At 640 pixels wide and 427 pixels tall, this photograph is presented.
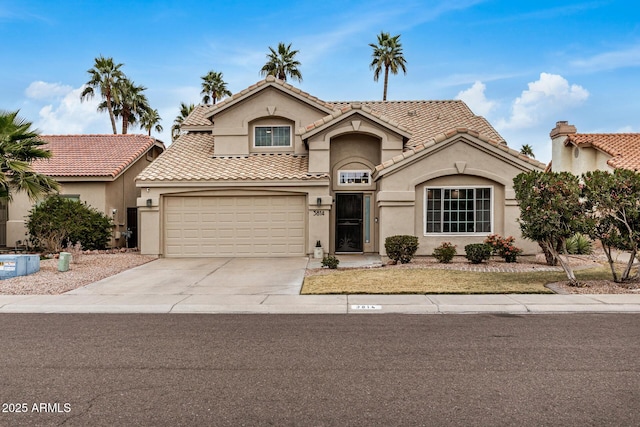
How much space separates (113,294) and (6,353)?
468 cm

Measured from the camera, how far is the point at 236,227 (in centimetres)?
1905

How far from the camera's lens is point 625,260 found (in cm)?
1647

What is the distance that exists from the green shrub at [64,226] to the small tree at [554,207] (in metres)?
16.0

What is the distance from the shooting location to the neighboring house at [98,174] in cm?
2122

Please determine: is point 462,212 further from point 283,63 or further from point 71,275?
point 283,63

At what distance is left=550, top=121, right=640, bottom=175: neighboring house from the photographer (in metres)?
22.2

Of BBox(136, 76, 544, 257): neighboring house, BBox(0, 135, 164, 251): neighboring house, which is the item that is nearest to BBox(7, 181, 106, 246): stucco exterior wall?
BBox(0, 135, 164, 251): neighboring house

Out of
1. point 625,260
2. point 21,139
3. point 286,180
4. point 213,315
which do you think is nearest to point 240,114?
point 286,180

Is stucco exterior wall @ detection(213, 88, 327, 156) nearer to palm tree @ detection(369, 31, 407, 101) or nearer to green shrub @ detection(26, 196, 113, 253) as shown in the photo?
green shrub @ detection(26, 196, 113, 253)

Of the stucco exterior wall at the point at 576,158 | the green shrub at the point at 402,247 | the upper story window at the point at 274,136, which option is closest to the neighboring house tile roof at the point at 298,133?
the upper story window at the point at 274,136

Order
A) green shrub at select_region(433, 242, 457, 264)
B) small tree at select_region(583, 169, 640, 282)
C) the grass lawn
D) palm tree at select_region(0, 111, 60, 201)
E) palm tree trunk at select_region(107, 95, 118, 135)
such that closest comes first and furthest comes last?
the grass lawn, small tree at select_region(583, 169, 640, 282), palm tree at select_region(0, 111, 60, 201), green shrub at select_region(433, 242, 457, 264), palm tree trunk at select_region(107, 95, 118, 135)

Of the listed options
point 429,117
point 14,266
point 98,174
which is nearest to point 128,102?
point 98,174

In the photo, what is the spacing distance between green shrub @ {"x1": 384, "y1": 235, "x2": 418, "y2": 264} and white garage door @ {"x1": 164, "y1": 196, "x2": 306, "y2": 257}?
4215mm

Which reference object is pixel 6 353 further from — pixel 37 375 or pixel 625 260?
pixel 625 260
